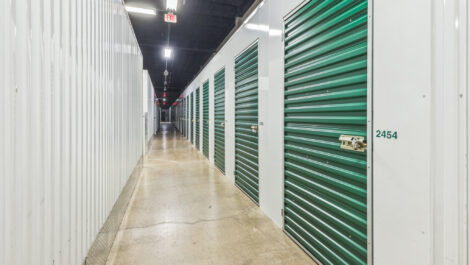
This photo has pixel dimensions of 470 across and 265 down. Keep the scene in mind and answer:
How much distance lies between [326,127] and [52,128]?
1.92m

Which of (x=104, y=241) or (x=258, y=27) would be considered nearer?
(x=104, y=241)

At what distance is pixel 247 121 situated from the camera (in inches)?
147

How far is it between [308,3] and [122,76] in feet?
7.51

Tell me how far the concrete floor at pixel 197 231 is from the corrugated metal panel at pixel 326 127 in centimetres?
34

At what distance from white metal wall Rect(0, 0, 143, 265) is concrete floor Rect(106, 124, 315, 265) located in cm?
65

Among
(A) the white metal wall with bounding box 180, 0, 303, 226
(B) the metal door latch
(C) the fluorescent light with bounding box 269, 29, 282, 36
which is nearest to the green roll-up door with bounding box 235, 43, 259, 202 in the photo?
(A) the white metal wall with bounding box 180, 0, 303, 226

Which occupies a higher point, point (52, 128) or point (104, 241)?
point (52, 128)
